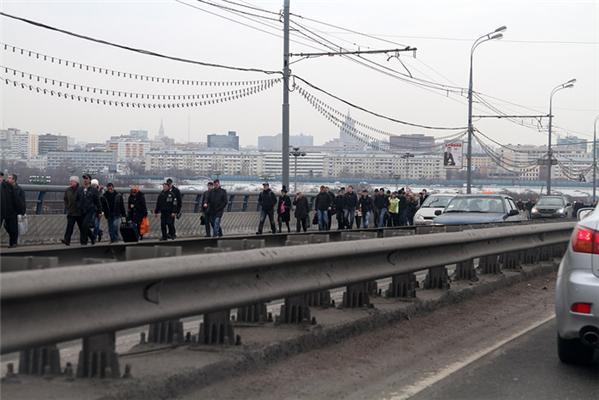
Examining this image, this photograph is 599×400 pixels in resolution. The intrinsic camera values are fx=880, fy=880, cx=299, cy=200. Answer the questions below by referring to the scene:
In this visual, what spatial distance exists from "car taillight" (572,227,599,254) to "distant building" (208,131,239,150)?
43.4 m

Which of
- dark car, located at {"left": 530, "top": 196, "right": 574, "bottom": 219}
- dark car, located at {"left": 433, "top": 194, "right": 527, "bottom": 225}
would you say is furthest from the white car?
dark car, located at {"left": 530, "top": 196, "right": 574, "bottom": 219}

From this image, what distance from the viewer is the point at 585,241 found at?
276 inches

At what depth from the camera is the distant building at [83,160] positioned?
81.7ft

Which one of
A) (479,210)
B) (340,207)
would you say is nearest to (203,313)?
(479,210)

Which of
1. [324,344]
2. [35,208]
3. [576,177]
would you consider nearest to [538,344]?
[324,344]

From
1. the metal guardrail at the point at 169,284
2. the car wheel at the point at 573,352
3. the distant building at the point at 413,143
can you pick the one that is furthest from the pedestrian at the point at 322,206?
the distant building at the point at 413,143

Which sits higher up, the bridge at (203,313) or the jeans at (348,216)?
the bridge at (203,313)

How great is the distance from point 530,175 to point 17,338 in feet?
355

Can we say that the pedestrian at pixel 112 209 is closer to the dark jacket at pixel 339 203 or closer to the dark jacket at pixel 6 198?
the dark jacket at pixel 6 198

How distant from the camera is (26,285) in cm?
458

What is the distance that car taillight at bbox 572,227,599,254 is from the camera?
22.8 ft

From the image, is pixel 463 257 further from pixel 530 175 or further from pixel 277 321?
pixel 530 175

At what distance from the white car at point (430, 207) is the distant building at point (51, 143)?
38.1 ft

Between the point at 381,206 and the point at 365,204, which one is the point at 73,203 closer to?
the point at 365,204
